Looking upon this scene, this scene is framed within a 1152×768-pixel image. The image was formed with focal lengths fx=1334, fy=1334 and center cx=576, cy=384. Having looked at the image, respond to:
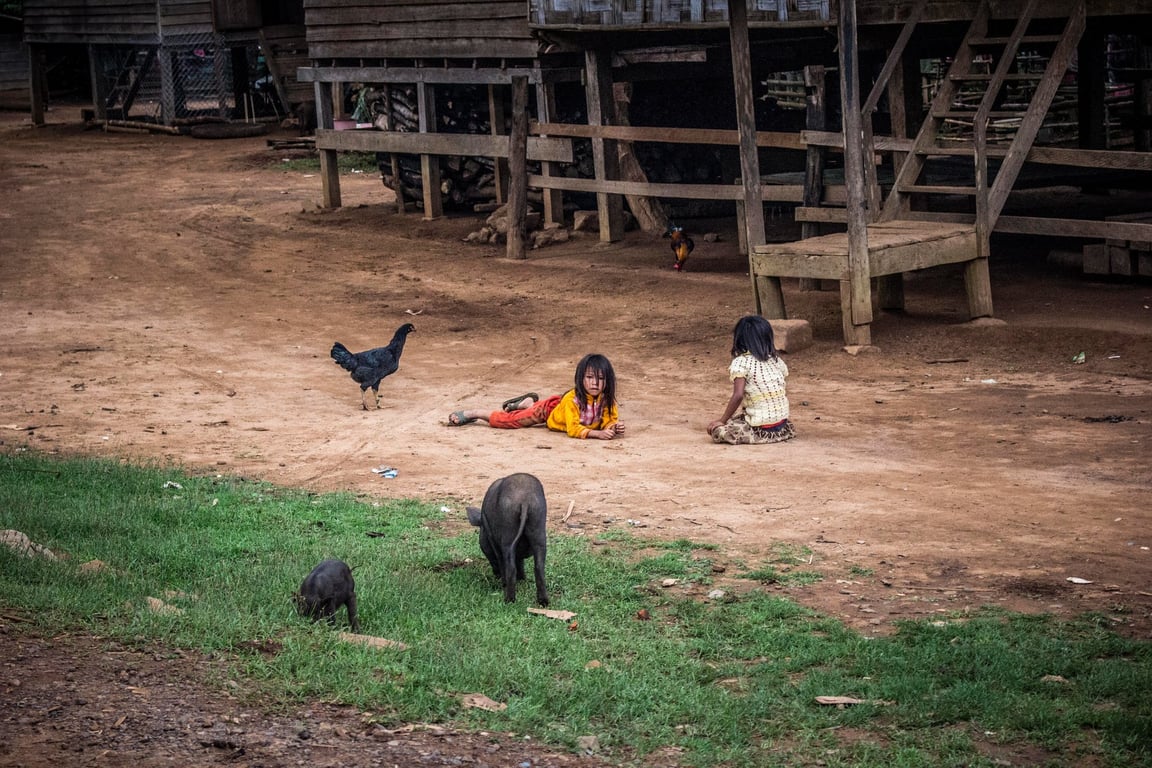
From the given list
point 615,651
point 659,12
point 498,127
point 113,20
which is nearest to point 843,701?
point 615,651

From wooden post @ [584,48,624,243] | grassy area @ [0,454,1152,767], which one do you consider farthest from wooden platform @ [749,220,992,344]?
wooden post @ [584,48,624,243]

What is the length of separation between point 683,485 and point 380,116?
17.6 metres

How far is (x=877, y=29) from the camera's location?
1545 centimetres

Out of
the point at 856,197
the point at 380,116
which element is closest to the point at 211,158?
the point at 380,116

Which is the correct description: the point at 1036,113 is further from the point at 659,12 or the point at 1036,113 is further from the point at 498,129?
the point at 498,129

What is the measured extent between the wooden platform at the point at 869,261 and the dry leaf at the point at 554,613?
6.78m

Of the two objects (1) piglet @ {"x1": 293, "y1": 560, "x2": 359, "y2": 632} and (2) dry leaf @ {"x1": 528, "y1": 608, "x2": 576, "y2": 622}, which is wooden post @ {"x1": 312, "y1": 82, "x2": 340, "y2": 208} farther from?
(1) piglet @ {"x1": 293, "y1": 560, "x2": 359, "y2": 632}

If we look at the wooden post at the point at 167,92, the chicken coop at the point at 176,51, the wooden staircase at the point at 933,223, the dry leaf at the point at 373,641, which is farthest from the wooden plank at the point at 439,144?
the dry leaf at the point at 373,641

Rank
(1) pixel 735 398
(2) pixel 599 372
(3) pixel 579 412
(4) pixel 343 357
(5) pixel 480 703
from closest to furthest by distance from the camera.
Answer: (5) pixel 480 703 < (1) pixel 735 398 < (2) pixel 599 372 < (3) pixel 579 412 < (4) pixel 343 357

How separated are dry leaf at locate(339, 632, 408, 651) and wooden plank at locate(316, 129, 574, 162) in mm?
13796

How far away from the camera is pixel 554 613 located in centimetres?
626

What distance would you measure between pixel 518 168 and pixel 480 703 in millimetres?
13740

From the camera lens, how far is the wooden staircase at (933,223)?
12359 millimetres

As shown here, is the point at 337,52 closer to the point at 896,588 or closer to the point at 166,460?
the point at 166,460
